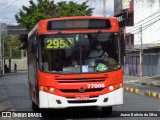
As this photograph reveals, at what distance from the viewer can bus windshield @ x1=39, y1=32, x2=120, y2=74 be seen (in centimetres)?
1402

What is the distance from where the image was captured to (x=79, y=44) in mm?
14250

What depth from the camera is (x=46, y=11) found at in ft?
254

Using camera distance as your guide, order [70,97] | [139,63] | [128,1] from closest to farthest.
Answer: [70,97] < [139,63] < [128,1]

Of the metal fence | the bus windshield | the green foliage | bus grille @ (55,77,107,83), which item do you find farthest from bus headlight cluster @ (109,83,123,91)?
the green foliage

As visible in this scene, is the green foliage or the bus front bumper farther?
the green foliage

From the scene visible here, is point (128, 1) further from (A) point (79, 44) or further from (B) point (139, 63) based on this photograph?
(A) point (79, 44)

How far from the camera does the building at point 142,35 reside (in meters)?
55.1

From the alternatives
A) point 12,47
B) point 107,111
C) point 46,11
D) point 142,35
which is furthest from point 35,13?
point 107,111

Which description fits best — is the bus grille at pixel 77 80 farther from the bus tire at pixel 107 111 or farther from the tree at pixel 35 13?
the tree at pixel 35 13

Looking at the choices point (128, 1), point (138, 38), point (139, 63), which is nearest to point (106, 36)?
point (139, 63)

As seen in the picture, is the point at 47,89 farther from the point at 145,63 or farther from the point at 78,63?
the point at 145,63

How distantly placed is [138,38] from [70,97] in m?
48.3

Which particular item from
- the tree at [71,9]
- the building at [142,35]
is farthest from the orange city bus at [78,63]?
the tree at [71,9]

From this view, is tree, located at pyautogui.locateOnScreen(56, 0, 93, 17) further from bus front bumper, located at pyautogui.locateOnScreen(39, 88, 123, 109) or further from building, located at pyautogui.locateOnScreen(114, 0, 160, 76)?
bus front bumper, located at pyautogui.locateOnScreen(39, 88, 123, 109)
